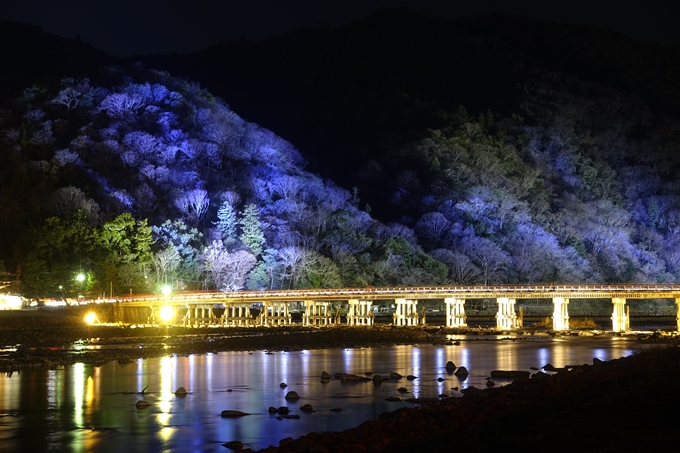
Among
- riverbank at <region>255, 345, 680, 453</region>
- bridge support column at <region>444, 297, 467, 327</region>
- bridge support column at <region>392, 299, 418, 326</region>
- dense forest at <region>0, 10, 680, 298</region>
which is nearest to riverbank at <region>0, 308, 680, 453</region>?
riverbank at <region>255, 345, 680, 453</region>

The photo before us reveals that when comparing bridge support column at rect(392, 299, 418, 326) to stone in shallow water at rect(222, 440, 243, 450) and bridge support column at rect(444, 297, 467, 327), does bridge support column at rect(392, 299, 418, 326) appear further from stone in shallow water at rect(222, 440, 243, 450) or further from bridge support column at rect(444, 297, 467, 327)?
stone in shallow water at rect(222, 440, 243, 450)

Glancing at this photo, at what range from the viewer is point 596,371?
25.4 meters

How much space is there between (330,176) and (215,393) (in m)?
81.4

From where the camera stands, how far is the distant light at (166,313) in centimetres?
6500

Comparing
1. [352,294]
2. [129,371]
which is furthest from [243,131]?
[129,371]

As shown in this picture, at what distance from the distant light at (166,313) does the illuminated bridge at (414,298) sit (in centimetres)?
19

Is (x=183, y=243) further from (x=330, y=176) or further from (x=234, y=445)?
(x=234, y=445)

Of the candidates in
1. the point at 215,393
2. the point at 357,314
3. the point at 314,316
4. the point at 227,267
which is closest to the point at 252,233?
the point at 227,267

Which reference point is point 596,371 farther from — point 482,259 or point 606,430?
point 482,259

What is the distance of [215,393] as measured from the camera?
25969 millimetres

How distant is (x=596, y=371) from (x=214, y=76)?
13326cm

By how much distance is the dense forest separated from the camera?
72.8m

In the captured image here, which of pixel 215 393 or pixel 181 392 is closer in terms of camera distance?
pixel 181 392

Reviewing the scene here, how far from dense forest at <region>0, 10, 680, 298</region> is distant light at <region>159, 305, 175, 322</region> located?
383 cm
